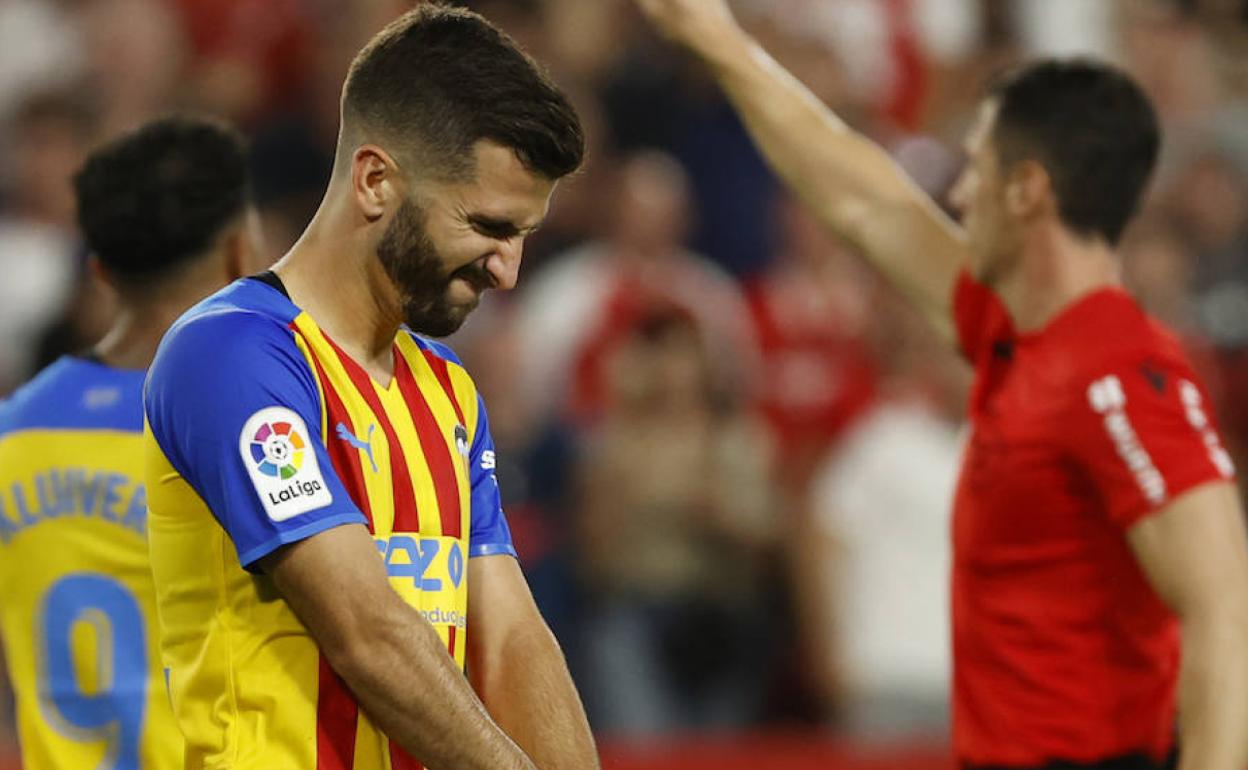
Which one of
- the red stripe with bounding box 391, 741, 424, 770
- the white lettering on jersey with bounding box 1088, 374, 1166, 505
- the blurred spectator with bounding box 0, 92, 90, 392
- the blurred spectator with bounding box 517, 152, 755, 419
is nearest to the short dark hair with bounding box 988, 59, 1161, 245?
the white lettering on jersey with bounding box 1088, 374, 1166, 505

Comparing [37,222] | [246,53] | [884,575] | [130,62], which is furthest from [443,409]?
[246,53]

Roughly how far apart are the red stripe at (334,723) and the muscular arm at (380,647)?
80mm

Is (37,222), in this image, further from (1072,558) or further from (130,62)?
(1072,558)

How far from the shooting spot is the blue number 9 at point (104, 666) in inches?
157

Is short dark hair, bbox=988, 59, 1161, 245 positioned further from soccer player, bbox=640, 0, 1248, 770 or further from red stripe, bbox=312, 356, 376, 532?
red stripe, bbox=312, 356, 376, 532

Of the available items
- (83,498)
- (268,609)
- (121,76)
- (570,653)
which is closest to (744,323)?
(570,653)

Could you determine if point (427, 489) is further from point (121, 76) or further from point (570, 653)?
point (121, 76)

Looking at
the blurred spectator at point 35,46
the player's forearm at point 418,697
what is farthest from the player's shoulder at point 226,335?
the blurred spectator at point 35,46

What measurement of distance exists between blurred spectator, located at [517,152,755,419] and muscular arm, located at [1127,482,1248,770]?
389 cm

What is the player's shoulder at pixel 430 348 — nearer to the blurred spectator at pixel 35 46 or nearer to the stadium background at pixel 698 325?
the stadium background at pixel 698 325

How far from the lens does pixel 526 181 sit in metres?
3.29

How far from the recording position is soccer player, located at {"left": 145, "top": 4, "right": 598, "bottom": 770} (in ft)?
10.1

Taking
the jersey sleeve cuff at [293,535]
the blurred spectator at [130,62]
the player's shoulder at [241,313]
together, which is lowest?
the jersey sleeve cuff at [293,535]

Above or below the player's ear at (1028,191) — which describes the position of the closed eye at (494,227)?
below
